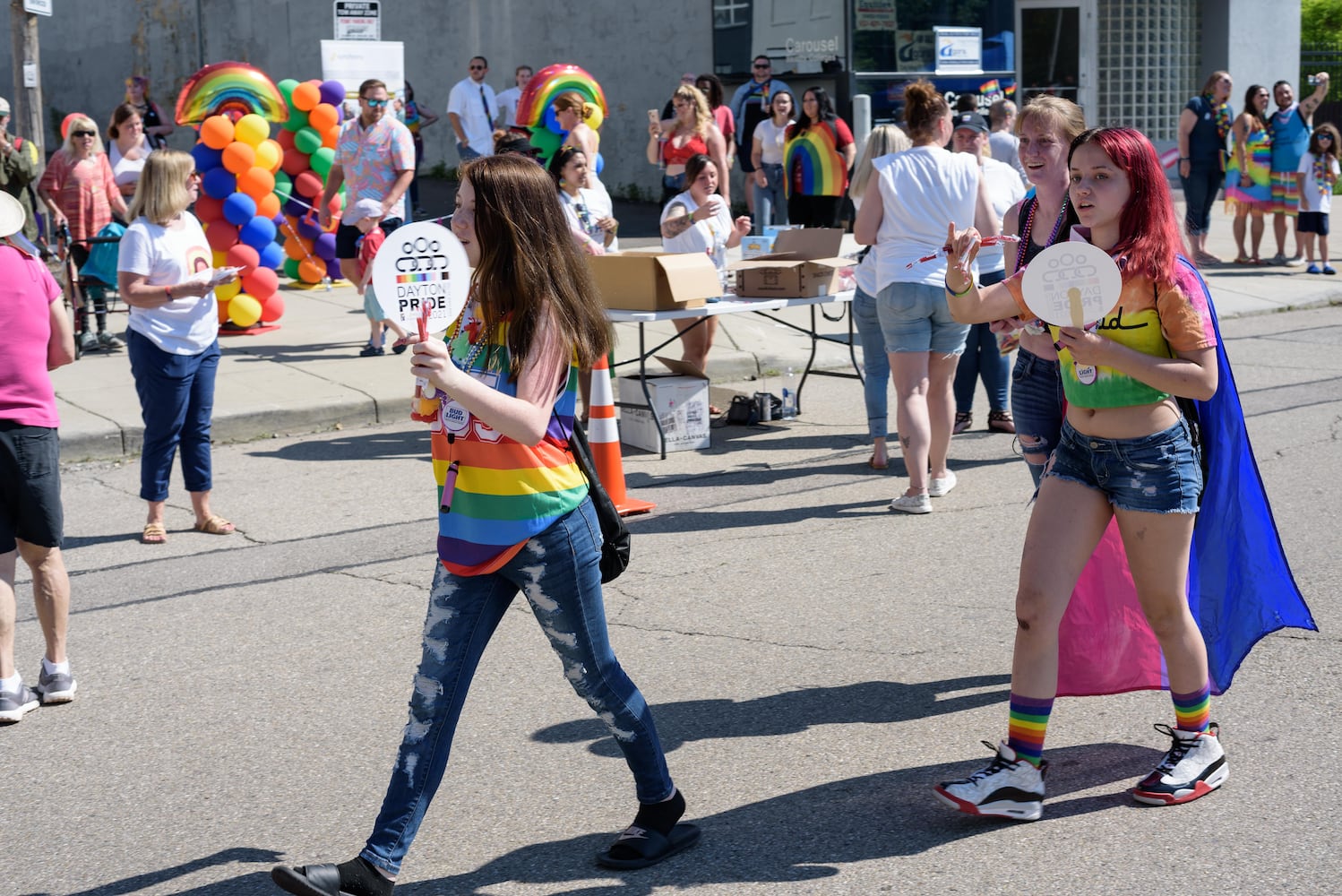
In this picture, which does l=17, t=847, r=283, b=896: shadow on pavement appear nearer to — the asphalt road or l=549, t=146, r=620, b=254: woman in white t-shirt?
the asphalt road

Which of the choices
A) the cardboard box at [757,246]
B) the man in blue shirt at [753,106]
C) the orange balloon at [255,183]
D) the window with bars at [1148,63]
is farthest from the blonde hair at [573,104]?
the window with bars at [1148,63]

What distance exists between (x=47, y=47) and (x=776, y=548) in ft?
105

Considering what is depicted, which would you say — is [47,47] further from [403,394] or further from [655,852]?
[655,852]

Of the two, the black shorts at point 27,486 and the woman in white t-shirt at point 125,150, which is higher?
the woman in white t-shirt at point 125,150

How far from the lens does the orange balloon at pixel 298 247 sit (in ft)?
48.4

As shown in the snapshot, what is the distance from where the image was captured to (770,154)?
17.2 m

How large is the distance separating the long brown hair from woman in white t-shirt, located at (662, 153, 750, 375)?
225 inches

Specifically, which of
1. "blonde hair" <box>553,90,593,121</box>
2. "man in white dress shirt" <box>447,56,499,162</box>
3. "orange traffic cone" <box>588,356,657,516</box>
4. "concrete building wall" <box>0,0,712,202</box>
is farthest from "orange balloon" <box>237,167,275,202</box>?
"concrete building wall" <box>0,0,712,202</box>

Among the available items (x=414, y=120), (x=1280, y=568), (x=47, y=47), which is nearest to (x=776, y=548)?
(x=1280, y=568)

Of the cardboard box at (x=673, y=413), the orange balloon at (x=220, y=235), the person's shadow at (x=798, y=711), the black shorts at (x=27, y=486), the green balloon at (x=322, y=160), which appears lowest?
the person's shadow at (x=798, y=711)

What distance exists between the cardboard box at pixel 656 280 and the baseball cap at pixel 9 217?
3974mm

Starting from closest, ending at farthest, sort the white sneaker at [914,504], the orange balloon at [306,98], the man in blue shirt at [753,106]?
the white sneaker at [914,504], the orange balloon at [306,98], the man in blue shirt at [753,106]

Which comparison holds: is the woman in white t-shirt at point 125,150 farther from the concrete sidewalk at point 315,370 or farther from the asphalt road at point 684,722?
the asphalt road at point 684,722

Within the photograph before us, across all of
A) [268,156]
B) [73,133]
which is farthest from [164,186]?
[268,156]
